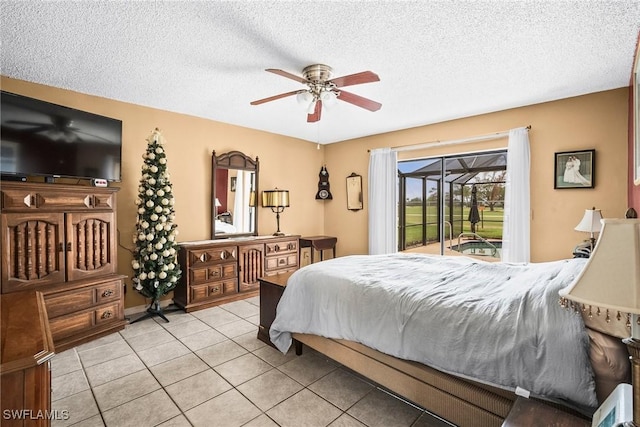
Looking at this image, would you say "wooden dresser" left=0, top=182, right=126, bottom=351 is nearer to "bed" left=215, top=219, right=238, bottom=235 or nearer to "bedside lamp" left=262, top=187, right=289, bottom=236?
"bed" left=215, top=219, right=238, bottom=235

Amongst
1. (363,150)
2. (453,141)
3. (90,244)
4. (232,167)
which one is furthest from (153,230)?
(453,141)

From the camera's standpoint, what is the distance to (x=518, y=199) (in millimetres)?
3814

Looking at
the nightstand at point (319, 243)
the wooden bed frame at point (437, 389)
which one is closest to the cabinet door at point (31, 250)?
the wooden bed frame at point (437, 389)

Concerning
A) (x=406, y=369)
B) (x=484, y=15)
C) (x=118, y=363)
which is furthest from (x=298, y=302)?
(x=484, y=15)

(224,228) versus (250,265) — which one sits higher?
(224,228)

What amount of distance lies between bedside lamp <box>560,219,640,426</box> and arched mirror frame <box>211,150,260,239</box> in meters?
4.34

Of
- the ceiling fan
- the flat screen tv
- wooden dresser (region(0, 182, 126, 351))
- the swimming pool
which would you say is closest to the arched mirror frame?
the flat screen tv

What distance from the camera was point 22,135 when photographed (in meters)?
2.79

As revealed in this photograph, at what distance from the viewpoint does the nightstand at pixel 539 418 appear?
3.59ft

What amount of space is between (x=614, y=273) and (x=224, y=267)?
159 inches

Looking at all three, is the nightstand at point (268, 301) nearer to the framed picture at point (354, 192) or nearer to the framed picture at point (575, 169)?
the framed picture at point (354, 192)

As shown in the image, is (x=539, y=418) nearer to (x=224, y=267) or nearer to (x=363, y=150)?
(x=224, y=267)

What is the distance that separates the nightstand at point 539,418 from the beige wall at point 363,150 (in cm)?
314

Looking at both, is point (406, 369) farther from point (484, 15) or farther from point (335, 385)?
point (484, 15)
